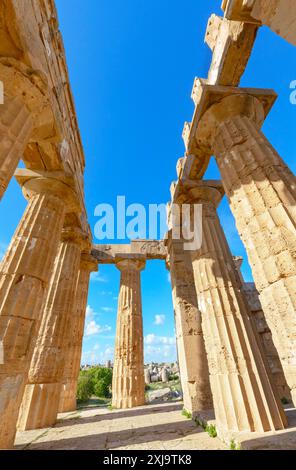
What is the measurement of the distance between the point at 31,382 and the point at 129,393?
20.9 feet

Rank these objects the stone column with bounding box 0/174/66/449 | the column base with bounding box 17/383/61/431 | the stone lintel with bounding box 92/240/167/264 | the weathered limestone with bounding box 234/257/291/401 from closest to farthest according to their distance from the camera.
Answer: the stone column with bounding box 0/174/66/449, the column base with bounding box 17/383/61/431, the weathered limestone with bounding box 234/257/291/401, the stone lintel with bounding box 92/240/167/264

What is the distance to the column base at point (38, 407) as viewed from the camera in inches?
289

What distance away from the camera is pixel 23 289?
5.97 metres

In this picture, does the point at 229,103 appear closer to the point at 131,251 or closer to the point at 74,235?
the point at 74,235

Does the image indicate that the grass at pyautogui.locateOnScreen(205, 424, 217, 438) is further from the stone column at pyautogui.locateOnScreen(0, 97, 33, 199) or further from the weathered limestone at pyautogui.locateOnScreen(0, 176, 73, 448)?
the stone column at pyautogui.locateOnScreen(0, 97, 33, 199)

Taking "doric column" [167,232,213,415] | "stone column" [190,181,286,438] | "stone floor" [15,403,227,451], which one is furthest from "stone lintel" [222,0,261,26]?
"stone floor" [15,403,227,451]

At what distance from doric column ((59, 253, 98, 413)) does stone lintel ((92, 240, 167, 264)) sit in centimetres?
94

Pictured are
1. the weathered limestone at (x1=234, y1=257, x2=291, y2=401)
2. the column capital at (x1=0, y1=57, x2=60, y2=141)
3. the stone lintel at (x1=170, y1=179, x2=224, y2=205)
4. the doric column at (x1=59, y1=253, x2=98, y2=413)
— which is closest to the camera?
the column capital at (x1=0, y1=57, x2=60, y2=141)

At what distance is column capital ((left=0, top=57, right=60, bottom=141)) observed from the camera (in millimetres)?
4484

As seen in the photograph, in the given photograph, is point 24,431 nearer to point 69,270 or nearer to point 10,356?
point 10,356

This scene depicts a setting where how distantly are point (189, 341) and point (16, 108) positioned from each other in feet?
29.1

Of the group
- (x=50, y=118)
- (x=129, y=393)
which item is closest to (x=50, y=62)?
(x=50, y=118)

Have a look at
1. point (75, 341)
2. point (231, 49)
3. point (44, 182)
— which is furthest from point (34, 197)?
point (75, 341)
